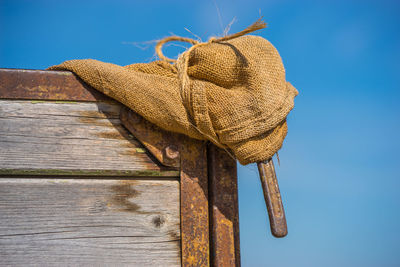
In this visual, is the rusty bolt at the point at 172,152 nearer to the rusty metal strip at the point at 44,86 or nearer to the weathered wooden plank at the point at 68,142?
the weathered wooden plank at the point at 68,142

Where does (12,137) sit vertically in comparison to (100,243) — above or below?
above

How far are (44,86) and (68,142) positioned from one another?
0.22 meters

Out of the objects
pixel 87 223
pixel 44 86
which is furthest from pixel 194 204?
pixel 44 86

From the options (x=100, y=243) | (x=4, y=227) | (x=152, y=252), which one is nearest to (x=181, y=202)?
(x=152, y=252)

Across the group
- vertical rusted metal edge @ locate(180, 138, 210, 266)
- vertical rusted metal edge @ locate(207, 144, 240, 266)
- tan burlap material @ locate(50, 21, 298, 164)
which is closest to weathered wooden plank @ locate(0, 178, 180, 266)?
vertical rusted metal edge @ locate(180, 138, 210, 266)

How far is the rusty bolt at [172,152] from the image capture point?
4.09 feet

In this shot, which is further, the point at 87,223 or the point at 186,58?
the point at 186,58

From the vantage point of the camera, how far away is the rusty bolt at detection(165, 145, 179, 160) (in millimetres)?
1248

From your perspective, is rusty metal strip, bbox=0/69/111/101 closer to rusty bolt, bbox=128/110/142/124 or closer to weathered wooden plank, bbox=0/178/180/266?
rusty bolt, bbox=128/110/142/124

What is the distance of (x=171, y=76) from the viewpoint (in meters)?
1.31

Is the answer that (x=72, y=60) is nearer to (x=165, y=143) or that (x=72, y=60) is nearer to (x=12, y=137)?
(x=12, y=137)

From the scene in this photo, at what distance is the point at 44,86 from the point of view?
4.10ft

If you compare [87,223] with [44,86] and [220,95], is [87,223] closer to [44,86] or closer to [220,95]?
[44,86]

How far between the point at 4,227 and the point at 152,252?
483 mm
